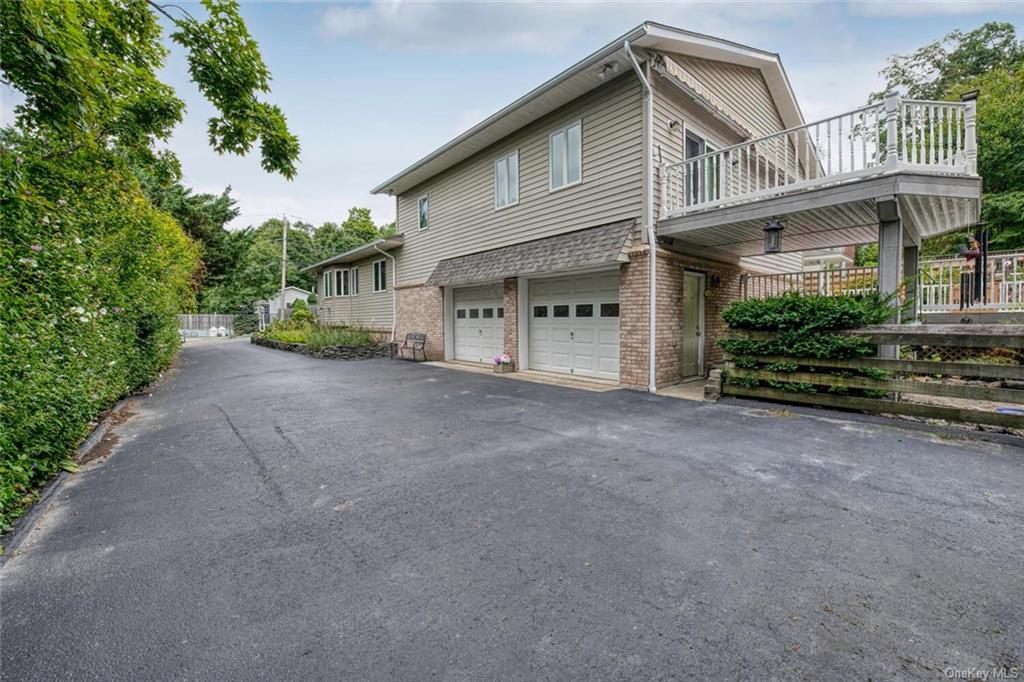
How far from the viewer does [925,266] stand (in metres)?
10.1

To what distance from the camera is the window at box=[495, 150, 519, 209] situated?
10555 mm

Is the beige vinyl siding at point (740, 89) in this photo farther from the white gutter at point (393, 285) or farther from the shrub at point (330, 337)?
the shrub at point (330, 337)

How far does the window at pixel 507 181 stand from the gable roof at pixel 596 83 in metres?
0.61

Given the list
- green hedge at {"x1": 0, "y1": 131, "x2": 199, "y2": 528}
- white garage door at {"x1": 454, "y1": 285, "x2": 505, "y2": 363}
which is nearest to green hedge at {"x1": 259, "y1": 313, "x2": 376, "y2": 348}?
white garage door at {"x1": 454, "y1": 285, "x2": 505, "y2": 363}

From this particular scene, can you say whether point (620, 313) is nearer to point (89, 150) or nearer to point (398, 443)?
point (398, 443)

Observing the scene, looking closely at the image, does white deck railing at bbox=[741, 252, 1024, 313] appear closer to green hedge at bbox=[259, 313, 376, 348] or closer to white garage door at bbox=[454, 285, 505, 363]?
white garage door at bbox=[454, 285, 505, 363]

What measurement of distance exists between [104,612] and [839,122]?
948cm

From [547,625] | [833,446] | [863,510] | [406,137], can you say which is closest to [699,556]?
[547,625]

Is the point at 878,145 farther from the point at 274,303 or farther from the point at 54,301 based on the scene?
the point at 274,303

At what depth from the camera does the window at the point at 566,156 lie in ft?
29.7

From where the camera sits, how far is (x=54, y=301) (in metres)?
3.86

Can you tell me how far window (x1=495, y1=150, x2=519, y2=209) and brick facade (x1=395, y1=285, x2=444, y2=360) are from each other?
12.0ft

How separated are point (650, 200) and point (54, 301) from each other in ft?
26.5

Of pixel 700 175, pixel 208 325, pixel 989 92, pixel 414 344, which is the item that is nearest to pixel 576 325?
pixel 700 175
